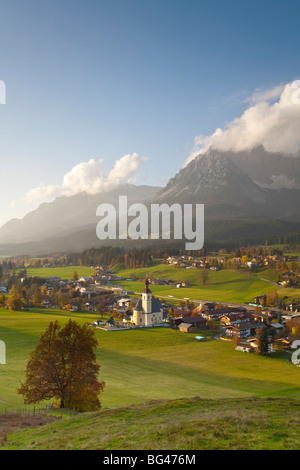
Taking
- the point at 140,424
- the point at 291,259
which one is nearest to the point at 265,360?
the point at 140,424

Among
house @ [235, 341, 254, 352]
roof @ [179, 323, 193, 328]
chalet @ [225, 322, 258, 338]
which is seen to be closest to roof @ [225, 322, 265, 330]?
chalet @ [225, 322, 258, 338]

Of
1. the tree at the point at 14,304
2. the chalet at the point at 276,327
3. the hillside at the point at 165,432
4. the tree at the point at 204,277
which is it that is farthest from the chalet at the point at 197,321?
the hillside at the point at 165,432

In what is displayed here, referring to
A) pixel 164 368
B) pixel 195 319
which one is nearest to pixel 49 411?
pixel 164 368

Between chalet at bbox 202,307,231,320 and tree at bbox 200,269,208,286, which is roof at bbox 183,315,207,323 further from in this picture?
tree at bbox 200,269,208,286

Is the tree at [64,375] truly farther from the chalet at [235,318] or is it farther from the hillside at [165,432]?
the chalet at [235,318]

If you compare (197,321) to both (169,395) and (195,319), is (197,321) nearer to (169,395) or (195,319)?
(195,319)
